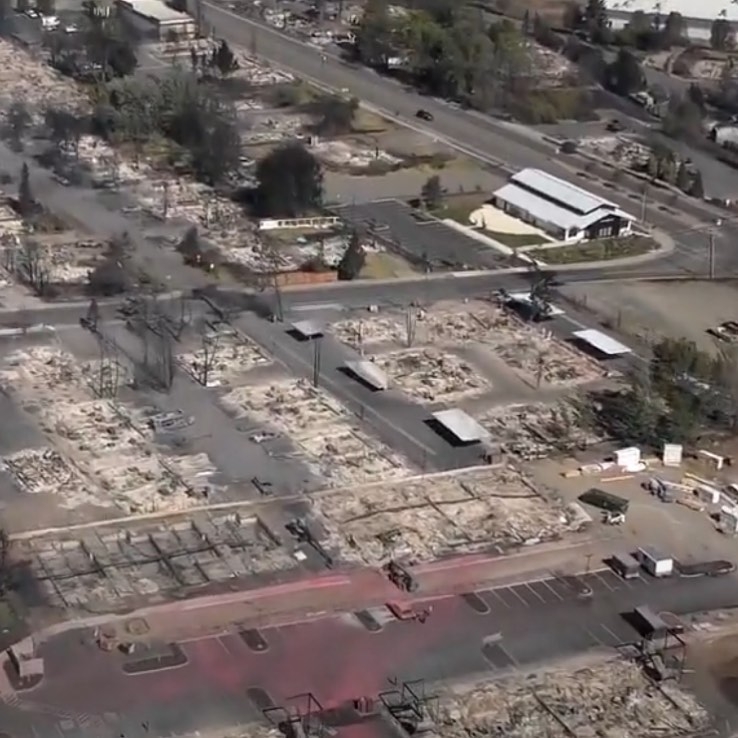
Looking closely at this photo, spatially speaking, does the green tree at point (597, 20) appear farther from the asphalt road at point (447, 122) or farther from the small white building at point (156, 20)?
the small white building at point (156, 20)

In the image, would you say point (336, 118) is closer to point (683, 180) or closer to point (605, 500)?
point (683, 180)

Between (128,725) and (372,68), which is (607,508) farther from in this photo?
(372,68)

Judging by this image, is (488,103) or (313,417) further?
(488,103)

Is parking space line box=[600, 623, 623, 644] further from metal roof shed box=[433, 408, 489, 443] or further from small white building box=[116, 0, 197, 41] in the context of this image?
small white building box=[116, 0, 197, 41]

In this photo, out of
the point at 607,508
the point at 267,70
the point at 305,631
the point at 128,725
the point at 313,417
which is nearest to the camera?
the point at 128,725

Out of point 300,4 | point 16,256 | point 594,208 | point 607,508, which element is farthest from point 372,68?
point 607,508

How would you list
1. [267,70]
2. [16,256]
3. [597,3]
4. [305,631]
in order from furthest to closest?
[597,3] < [267,70] < [16,256] < [305,631]
